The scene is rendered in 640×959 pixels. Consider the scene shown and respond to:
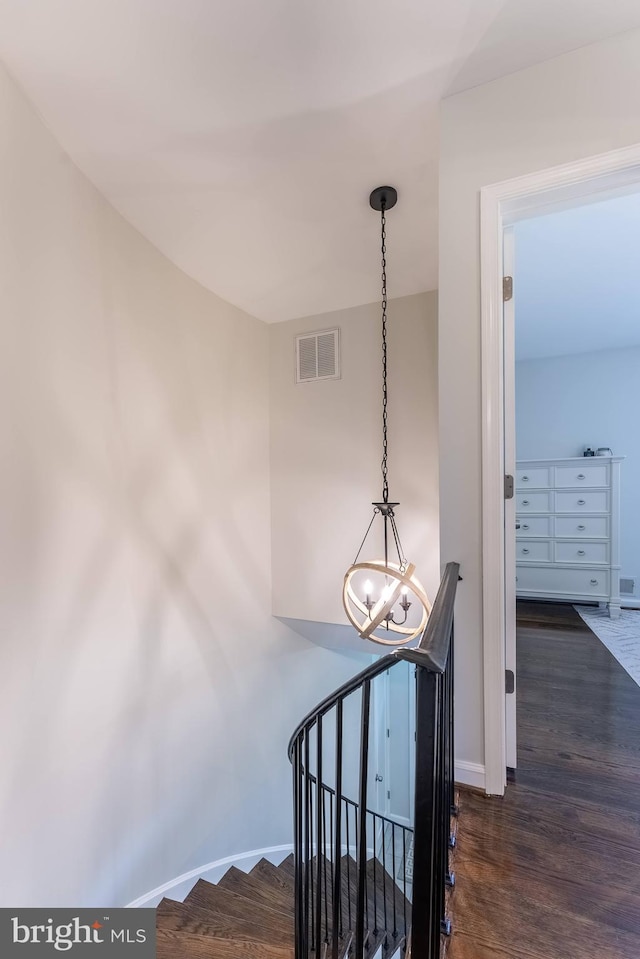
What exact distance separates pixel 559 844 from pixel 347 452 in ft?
8.92

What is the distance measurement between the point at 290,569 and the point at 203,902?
2.20m

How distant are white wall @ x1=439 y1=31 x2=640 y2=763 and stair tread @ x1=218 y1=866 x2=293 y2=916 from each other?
2022 mm

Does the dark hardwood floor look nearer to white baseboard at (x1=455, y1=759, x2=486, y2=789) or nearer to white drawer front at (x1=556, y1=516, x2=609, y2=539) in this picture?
white baseboard at (x1=455, y1=759, x2=486, y2=789)

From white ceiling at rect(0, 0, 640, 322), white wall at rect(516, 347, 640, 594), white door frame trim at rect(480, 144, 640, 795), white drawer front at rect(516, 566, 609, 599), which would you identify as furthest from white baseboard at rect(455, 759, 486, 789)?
white wall at rect(516, 347, 640, 594)

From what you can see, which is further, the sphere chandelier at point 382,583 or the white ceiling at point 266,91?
the sphere chandelier at point 382,583

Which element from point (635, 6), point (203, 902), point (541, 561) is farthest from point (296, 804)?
point (541, 561)

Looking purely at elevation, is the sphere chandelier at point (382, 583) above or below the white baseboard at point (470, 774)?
above

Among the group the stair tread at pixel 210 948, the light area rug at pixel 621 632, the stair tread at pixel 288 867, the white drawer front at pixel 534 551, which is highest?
the white drawer front at pixel 534 551

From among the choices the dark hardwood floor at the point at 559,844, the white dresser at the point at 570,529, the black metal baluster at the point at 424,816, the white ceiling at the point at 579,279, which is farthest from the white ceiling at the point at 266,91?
the white dresser at the point at 570,529

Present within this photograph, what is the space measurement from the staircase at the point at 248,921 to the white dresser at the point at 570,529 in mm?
3090

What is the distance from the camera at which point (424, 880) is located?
0.73 metres

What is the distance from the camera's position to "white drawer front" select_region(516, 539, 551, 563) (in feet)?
15.2

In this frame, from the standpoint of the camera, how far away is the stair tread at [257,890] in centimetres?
267

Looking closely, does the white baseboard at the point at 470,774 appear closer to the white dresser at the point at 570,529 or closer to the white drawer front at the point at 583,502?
the white dresser at the point at 570,529
